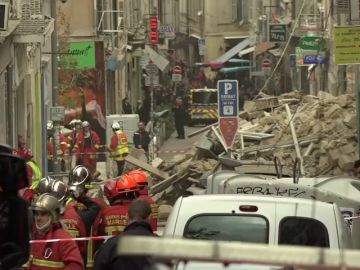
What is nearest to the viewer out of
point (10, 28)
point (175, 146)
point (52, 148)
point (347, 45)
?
point (347, 45)

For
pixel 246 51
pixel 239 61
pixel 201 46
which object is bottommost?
pixel 239 61

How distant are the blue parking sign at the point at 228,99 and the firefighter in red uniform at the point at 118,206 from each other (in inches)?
477

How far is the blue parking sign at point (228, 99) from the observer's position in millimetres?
21297

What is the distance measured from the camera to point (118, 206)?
9008 mm

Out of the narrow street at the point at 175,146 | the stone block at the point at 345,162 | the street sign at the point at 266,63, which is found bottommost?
the narrow street at the point at 175,146

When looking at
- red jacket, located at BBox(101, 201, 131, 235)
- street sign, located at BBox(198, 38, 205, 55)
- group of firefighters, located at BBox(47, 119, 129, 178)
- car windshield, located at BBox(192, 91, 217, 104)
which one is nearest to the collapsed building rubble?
group of firefighters, located at BBox(47, 119, 129, 178)

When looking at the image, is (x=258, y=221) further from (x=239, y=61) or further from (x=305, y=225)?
(x=239, y=61)

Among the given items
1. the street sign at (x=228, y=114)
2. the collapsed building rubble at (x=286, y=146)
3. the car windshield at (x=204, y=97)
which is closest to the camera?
the street sign at (x=228, y=114)

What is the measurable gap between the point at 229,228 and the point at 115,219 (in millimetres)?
1868

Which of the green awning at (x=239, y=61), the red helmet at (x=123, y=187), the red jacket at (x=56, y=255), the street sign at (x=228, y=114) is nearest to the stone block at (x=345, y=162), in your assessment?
the street sign at (x=228, y=114)

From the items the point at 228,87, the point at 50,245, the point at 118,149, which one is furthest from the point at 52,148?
the point at 50,245

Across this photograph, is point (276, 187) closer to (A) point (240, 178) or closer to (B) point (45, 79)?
(A) point (240, 178)

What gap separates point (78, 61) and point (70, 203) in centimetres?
3024

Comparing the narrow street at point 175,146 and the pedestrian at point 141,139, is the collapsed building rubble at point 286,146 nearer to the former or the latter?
the pedestrian at point 141,139
